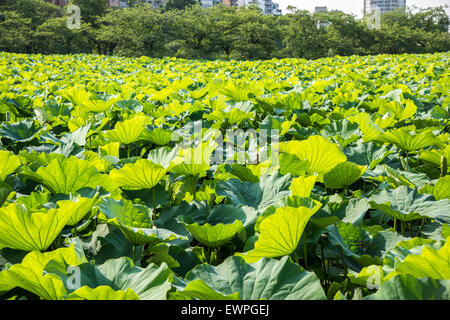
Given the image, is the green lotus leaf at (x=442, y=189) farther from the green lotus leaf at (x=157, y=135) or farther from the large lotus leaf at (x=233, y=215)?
the green lotus leaf at (x=157, y=135)

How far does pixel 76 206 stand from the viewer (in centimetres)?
70

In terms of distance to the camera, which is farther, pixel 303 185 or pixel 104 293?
pixel 303 185

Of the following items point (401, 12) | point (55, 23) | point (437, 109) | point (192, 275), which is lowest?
point (192, 275)

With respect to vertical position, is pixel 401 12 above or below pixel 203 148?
above

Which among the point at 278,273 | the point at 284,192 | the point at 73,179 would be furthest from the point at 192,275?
the point at 73,179

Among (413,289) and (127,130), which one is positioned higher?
(127,130)

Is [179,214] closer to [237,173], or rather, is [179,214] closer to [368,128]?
[237,173]

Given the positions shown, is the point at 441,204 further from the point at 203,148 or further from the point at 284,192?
the point at 203,148

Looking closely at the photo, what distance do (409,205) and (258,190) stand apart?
35 centimetres

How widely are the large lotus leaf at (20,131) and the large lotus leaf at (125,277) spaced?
3.39ft

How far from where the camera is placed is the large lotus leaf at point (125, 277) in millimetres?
557

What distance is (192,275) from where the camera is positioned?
0.59 m

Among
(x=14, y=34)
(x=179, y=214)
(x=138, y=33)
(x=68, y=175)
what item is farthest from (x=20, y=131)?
(x=14, y=34)

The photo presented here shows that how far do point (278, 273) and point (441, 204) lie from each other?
0.45 m
